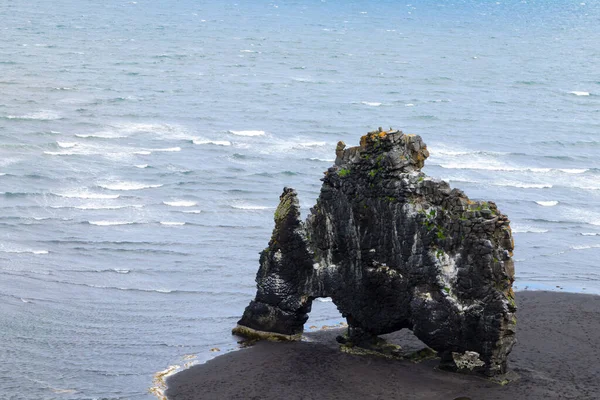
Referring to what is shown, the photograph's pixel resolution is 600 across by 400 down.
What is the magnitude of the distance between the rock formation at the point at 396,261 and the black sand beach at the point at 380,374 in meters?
1.15

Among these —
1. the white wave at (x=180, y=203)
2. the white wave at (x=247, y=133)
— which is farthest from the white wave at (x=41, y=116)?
the white wave at (x=180, y=203)

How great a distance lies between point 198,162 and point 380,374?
48439mm

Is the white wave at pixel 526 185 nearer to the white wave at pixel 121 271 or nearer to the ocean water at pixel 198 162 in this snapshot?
the ocean water at pixel 198 162

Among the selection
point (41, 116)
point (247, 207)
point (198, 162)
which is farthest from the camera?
point (41, 116)

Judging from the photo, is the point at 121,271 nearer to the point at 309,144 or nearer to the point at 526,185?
the point at 526,185

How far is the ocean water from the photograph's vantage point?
48750mm

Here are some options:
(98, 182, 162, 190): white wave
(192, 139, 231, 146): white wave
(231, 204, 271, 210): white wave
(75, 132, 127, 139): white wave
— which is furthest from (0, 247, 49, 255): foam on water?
(192, 139, 231, 146): white wave

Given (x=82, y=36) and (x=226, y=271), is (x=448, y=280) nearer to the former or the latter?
(x=226, y=271)

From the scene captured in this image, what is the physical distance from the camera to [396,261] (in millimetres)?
40438

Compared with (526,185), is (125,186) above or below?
below

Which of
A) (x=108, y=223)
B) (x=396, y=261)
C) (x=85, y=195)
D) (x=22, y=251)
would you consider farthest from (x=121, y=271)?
(x=396, y=261)

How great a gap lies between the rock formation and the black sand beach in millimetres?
1148

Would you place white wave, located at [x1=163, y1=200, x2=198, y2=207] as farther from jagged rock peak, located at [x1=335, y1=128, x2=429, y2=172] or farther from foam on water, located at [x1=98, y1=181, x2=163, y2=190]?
jagged rock peak, located at [x1=335, y1=128, x2=429, y2=172]

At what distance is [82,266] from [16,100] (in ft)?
168
